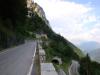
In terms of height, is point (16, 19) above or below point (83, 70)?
above

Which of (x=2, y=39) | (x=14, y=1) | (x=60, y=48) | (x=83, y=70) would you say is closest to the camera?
(x=83, y=70)

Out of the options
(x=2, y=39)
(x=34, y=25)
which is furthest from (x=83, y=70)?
(x=34, y=25)

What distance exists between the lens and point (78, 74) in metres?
39.6

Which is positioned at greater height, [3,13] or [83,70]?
[3,13]

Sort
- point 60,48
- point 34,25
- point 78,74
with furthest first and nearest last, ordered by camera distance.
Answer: point 34,25 → point 60,48 → point 78,74

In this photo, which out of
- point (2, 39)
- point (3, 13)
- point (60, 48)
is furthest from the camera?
point (3, 13)

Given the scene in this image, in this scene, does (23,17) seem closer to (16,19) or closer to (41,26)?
(16,19)

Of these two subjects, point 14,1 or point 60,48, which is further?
point 14,1

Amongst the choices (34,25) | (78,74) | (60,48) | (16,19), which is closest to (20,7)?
(16,19)

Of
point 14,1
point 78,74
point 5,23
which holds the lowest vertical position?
point 78,74

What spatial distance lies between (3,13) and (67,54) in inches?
1383

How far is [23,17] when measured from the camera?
321 ft

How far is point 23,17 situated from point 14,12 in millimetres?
14167

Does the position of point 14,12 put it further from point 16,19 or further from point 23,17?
point 23,17
